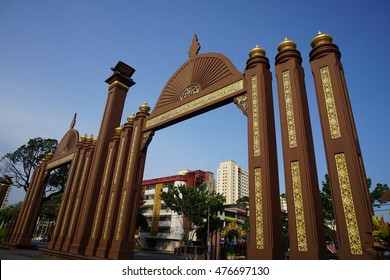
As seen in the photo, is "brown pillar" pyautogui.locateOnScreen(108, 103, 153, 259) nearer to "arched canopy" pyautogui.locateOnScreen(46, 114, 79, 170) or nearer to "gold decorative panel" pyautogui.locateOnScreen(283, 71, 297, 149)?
"gold decorative panel" pyautogui.locateOnScreen(283, 71, 297, 149)

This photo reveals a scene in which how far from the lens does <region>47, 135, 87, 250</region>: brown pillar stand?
37.0ft

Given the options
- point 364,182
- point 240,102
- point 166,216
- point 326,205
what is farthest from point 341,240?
point 166,216

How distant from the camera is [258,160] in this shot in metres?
5.82

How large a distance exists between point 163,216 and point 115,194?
28.0 metres

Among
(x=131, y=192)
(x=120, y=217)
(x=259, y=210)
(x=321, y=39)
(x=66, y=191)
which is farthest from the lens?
(x=66, y=191)

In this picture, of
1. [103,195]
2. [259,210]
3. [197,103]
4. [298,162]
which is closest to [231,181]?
[103,195]

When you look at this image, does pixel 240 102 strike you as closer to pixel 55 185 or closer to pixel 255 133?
pixel 255 133

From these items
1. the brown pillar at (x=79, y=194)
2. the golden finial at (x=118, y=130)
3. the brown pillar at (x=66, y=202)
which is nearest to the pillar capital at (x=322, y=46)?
the golden finial at (x=118, y=130)

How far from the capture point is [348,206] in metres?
4.50

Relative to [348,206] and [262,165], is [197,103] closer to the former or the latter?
[262,165]

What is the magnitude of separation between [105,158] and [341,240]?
9.54 meters

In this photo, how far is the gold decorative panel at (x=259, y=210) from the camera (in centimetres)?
521

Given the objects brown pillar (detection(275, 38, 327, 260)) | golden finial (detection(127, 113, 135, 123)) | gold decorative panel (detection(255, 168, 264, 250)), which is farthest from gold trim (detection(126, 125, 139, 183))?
brown pillar (detection(275, 38, 327, 260))

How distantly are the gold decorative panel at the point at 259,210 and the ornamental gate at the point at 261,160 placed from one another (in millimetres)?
20
